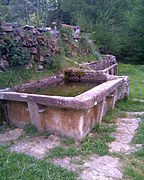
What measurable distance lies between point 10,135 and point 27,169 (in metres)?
0.99

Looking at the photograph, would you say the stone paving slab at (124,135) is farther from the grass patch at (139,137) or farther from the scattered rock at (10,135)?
the scattered rock at (10,135)

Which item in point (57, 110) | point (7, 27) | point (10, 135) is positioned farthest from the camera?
point (7, 27)

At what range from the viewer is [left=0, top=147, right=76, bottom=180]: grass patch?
2189 millimetres

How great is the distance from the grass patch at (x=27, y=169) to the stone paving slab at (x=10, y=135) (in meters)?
0.48

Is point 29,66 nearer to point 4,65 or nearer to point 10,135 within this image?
point 4,65

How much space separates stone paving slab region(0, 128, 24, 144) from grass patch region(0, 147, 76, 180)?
475 millimetres

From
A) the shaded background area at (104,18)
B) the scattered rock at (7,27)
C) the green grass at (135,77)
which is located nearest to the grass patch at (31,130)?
the scattered rock at (7,27)

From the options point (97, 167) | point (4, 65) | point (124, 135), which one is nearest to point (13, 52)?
point (4, 65)

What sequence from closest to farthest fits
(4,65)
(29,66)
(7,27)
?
(4,65), (7,27), (29,66)

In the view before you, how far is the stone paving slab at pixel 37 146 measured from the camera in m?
2.67

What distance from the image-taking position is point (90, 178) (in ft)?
7.10

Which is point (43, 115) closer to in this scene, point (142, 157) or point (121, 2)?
point (142, 157)

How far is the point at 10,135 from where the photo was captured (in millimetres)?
3172

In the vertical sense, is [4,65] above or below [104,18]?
below
